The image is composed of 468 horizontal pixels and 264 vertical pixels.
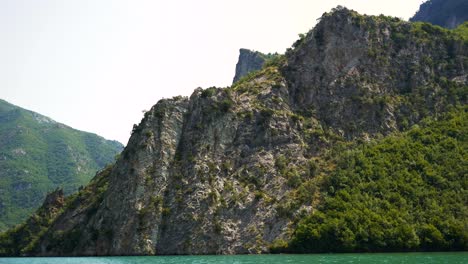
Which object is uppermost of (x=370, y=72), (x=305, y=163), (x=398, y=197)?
(x=370, y=72)

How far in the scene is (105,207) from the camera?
122125 mm

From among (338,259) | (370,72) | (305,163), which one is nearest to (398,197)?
(305,163)

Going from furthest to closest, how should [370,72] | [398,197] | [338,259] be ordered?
[370,72]
[398,197]
[338,259]

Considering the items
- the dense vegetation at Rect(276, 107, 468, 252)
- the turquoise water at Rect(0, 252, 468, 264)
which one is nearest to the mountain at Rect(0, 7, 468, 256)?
the dense vegetation at Rect(276, 107, 468, 252)

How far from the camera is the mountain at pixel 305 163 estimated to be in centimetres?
10438

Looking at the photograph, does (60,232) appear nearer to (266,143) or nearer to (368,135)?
(266,143)

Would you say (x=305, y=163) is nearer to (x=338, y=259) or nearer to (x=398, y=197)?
(x=398, y=197)

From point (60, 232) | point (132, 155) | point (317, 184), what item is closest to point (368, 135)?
point (317, 184)

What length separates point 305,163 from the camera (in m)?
122

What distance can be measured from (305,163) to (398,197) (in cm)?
2317

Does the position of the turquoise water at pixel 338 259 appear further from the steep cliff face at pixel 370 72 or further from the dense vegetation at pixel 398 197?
the steep cliff face at pixel 370 72

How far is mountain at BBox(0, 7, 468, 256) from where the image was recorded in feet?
342

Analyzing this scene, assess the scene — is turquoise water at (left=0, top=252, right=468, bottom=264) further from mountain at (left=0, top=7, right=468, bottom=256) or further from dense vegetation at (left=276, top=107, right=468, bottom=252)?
mountain at (left=0, top=7, right=468, bottom=256)

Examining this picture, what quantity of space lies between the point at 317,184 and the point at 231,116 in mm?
28345
